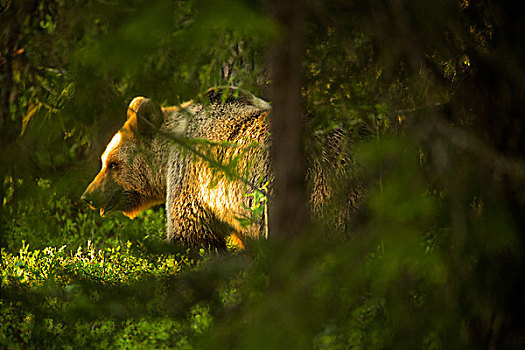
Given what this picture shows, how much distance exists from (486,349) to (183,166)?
3221mm

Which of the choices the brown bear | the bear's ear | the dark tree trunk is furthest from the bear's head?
the dark tree trunk

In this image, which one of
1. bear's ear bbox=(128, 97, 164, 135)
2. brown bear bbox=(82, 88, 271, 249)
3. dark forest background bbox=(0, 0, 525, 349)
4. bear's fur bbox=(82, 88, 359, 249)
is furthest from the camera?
bear's ear bbox=(128, 97, 164, 135)

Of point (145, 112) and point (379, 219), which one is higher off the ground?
point (145, 112)

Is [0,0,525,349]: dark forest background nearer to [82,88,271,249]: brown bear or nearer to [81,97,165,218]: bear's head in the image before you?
[82,88,271,249]: brown bear

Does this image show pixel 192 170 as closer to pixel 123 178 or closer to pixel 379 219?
pixel 123 178

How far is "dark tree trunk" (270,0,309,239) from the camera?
2402mm

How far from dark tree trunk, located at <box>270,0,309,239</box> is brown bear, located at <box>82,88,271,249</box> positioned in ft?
3.64

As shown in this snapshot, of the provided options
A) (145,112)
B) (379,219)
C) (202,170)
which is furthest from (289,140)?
(145,112)

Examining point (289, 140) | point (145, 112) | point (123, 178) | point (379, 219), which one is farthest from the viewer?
point (123, 178)

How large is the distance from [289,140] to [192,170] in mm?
2112

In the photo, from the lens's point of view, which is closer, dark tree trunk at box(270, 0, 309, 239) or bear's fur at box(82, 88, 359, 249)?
dark tree trunk at box(270, 0, 309, 239)

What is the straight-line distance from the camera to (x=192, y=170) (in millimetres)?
4465

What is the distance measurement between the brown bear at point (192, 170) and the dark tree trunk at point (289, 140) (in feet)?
3.64

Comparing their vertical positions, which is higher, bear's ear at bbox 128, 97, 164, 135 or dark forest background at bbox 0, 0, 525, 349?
bear's ear at bbox 128, 97, 164, 135
